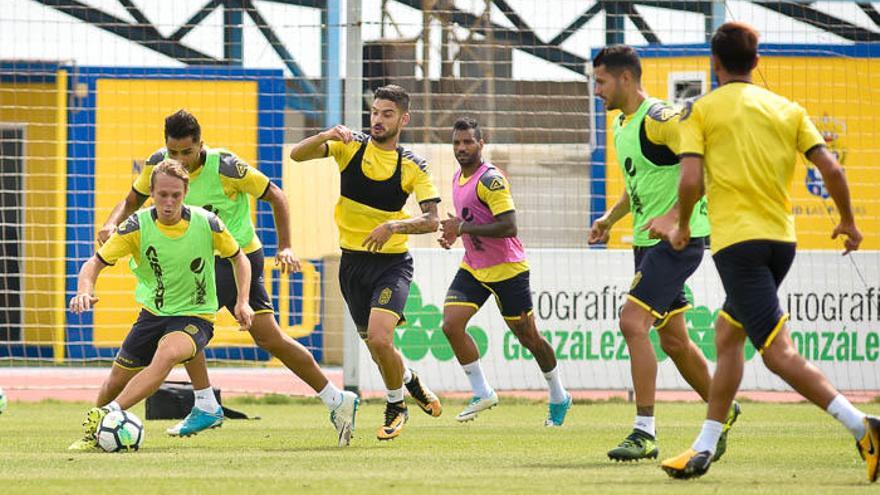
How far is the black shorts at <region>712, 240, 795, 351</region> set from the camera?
7.01 m

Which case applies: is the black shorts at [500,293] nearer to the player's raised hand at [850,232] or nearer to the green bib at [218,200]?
the green bib at [218,200]

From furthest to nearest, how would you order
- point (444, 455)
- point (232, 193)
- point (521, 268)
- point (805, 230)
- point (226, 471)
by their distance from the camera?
point (805, 230), point (521, 268), point (232, 193), point (444, 455), point (226, 471)

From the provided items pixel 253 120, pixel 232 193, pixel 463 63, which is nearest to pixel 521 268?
pixel 232 193

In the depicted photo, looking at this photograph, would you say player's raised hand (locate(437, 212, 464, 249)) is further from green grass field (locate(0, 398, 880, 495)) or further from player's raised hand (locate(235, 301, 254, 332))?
player's raised hand (locate(235, 301, 254, 332))

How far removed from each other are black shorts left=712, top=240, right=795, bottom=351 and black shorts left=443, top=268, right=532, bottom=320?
5010 millimetres

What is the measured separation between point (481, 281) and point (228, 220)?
223cm

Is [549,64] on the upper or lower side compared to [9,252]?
upper

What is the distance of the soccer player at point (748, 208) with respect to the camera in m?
7.01

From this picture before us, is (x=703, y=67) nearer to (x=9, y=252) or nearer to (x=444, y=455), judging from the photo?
(x=9, y=252)

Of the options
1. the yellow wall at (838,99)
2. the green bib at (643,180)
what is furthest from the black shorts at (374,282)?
the yellow wall at (838,99)

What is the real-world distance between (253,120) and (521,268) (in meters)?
6.17

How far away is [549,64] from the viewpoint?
1664cm

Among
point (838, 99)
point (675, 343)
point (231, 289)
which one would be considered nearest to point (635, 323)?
point (675, 343)

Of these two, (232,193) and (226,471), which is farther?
(232,193)
